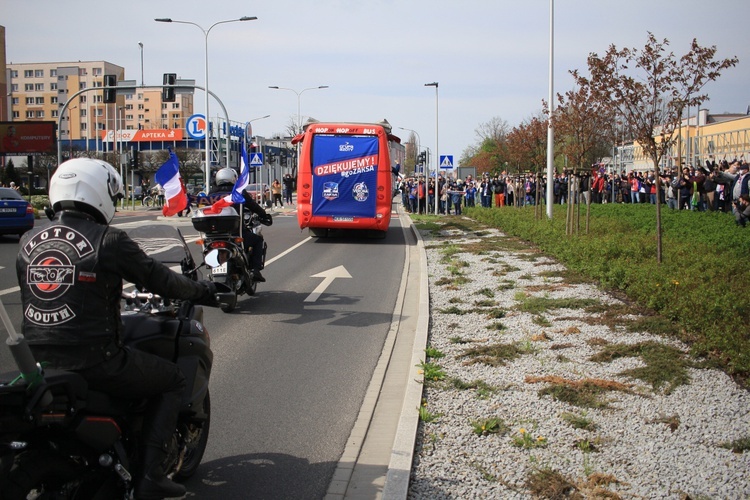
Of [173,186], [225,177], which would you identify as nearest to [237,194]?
[225,177]

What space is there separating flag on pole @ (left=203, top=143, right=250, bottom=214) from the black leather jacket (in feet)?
21.4

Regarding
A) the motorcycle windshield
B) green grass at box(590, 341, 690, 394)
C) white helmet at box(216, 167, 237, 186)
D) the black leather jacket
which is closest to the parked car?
white helmet at box(216, 167, 237, 186)

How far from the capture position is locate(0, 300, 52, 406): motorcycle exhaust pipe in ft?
9.15

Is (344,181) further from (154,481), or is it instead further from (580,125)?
(154,481)

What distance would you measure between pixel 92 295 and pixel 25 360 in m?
0.53

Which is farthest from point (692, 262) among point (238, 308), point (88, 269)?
point (88, 269)

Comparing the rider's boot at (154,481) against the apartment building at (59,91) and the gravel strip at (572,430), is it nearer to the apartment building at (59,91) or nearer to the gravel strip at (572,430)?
the gravel strip at (572,430)

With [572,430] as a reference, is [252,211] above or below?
above

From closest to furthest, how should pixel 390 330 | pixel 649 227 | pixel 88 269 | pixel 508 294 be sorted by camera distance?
pixel 88 269
pixel 390 330
pixel 508 294
pixel 649 227

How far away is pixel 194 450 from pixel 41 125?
45.6 metres

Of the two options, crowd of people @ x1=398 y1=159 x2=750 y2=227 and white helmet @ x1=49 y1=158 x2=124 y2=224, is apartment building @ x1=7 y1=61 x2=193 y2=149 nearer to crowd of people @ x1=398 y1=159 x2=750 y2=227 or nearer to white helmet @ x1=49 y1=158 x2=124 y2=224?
crowd of people @ x1=398 y1=159 x2=750 y2=227

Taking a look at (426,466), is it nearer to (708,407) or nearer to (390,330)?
(708,407)

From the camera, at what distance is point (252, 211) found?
11.1 m

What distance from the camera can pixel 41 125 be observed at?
45.3 meters
